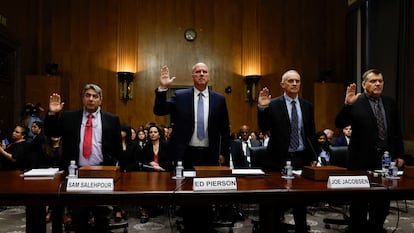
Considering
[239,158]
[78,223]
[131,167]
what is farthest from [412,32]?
[78,223]

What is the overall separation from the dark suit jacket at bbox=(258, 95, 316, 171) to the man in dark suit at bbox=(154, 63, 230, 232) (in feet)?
1.20

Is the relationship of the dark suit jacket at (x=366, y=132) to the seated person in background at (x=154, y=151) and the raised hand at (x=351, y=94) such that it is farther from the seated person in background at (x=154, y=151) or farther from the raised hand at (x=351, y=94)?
the seated person in background at (x=154, y=151)

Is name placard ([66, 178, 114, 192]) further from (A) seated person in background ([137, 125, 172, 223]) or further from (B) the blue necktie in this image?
(A) seated person in background ([137, 125, 172, 223])

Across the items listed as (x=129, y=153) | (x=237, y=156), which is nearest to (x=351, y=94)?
(x=237, y=156)

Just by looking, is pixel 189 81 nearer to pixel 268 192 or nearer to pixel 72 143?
pixel 72 143

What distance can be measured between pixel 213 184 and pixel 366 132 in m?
1.57

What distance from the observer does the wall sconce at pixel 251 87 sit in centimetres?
949

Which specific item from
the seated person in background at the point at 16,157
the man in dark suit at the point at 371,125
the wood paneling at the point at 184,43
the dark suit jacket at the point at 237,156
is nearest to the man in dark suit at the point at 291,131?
the man in dark suit at the point at 371,125

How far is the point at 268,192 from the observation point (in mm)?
2053

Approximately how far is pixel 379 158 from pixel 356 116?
0.37 meters

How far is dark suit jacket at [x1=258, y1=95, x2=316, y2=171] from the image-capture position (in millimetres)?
3023

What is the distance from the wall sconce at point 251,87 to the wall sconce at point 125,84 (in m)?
2.84

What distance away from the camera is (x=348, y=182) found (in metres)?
2.18

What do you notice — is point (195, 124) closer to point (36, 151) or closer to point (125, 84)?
point (36, 151)
